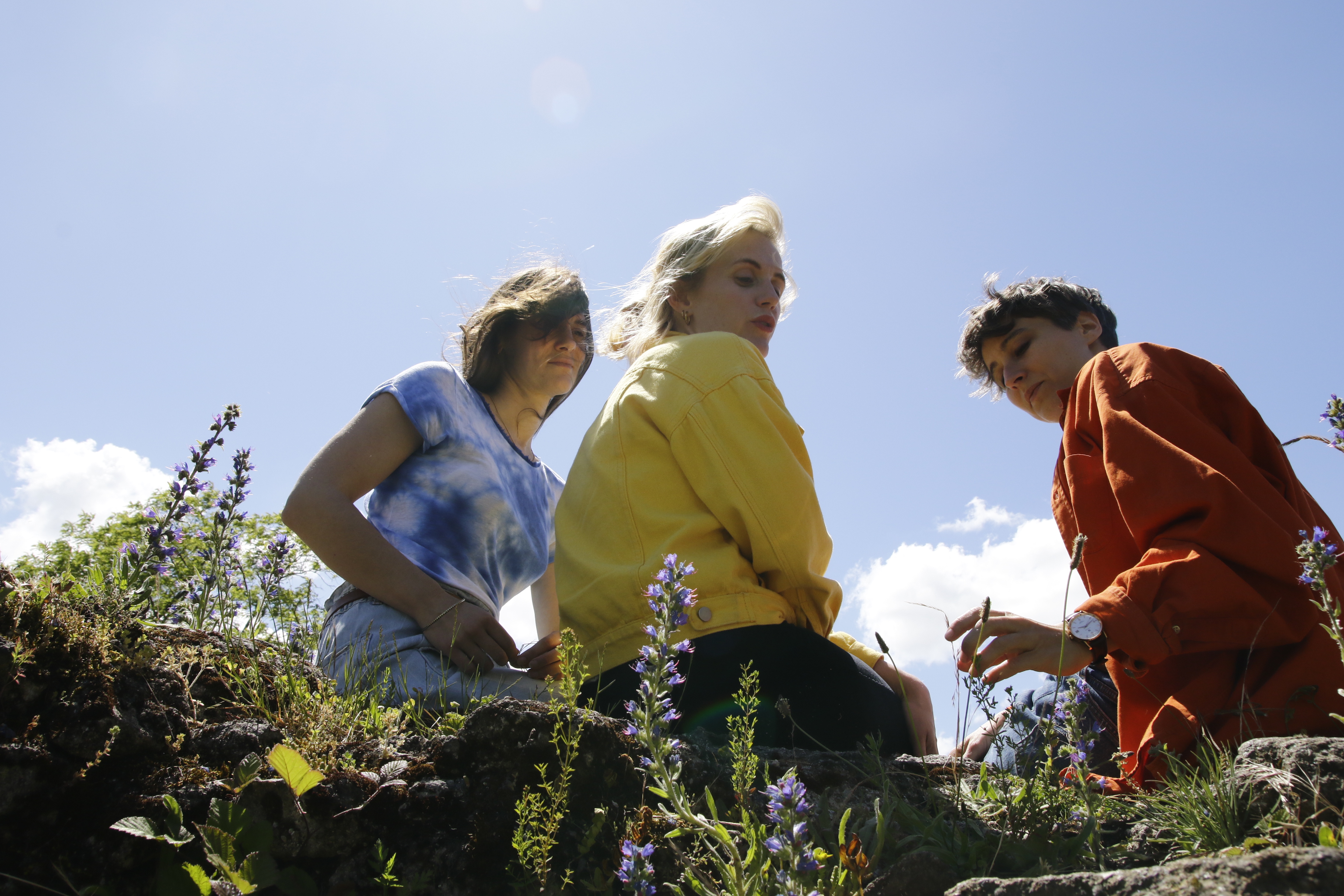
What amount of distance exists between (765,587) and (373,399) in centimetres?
218

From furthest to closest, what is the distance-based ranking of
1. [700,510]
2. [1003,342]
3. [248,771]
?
[1003,342] < [700,510] < [248,771]

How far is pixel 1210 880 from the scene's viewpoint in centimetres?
122

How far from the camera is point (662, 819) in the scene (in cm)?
166

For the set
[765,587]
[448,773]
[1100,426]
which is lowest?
[448,773]

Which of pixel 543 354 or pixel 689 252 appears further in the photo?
pixel 543 354

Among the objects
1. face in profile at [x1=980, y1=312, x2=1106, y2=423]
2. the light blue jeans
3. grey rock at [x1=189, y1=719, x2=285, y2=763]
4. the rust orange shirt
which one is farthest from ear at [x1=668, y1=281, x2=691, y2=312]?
grey rock at [x1=189, y1=719, x2=285, y2=763]

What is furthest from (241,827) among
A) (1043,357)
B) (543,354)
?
(1043,357)

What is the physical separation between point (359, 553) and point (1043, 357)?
3.36 metres

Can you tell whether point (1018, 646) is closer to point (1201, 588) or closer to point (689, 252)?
point (1201, 588)

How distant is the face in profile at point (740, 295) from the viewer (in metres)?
→ 3.88

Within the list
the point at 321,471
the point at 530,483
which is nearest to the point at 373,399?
the point at 321,471

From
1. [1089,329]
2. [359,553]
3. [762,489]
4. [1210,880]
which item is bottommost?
[1210,880]

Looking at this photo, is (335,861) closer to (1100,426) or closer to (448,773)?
(448,773)

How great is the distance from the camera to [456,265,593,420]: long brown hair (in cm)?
462
